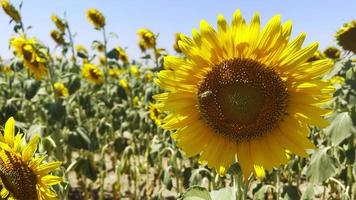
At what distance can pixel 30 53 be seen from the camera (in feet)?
14.4

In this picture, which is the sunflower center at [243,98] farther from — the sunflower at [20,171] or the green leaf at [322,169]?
the green leaf at [322,169]

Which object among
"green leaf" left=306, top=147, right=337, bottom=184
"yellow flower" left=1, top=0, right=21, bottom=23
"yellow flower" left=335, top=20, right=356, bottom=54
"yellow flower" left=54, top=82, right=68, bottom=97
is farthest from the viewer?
"yellow flower" left=54, top=82, right=68, bottom=97

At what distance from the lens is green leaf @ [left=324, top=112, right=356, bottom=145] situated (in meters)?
2.77

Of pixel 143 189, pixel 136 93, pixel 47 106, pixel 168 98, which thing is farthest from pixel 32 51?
pixel 136 93

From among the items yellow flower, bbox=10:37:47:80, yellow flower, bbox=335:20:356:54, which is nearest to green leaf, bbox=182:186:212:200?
yellow flower, bbox=335:20:356:54

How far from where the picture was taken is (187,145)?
5.57 feet

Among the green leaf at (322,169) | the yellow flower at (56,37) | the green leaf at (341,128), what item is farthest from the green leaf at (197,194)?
the yellow flower at (56,37)

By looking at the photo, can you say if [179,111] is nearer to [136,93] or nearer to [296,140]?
[296,140]

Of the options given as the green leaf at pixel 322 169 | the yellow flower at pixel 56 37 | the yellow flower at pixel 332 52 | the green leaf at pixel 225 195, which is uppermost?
the yellow flower at pixel 56 37

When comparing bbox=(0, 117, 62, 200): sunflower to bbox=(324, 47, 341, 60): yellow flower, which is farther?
bbox=(324, 47, 341, 60): yellow flower

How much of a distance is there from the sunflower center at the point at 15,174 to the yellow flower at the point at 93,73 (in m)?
4.72

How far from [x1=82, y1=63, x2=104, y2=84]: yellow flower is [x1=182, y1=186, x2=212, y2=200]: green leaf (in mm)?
5093

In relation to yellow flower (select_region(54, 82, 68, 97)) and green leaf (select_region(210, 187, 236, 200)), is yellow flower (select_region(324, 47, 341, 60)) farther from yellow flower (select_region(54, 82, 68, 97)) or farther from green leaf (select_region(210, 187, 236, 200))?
green leaf (select_region(210, 187, 236, 200))

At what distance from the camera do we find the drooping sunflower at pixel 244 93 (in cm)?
154
